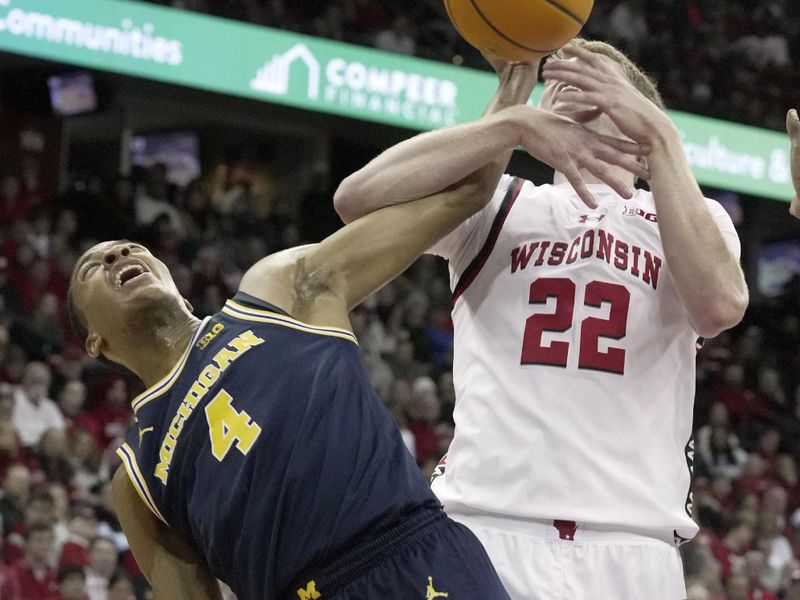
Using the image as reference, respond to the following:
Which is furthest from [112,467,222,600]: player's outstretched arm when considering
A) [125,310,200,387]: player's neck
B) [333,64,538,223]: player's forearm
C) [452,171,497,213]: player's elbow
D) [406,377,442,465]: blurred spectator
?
[406,377,442,465]: blurred spectator

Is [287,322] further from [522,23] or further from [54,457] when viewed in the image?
[54,457]

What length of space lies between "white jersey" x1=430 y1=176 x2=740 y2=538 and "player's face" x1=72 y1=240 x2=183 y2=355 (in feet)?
2.33

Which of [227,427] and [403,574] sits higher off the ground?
[227,427]

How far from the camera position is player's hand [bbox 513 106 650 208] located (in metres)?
3.02

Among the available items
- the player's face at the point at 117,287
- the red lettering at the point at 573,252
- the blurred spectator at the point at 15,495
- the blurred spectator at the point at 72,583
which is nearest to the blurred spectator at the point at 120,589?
the blurred spectator at the point at 72,583

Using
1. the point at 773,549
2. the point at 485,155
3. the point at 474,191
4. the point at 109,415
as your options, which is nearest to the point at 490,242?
the point at 474,191

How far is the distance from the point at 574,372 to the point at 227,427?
816 millimetres

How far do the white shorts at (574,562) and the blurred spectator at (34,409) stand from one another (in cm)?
719

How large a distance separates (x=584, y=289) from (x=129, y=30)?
10.6 m

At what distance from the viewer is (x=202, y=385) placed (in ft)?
9.57

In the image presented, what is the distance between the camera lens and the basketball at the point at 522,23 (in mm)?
3029

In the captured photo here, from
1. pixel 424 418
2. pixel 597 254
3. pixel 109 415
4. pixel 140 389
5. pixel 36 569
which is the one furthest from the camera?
pixel 424 418

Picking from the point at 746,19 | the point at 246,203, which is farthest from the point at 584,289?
the point at 746,19

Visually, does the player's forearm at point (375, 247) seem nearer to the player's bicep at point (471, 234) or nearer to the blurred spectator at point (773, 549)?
the player's bicep at point (471, 234)
